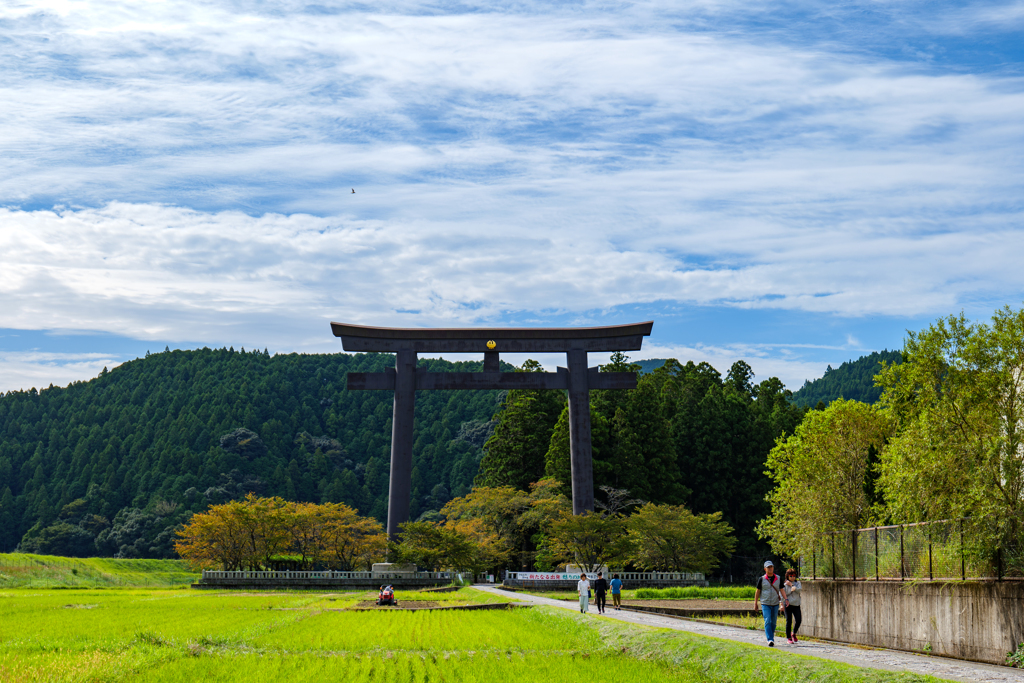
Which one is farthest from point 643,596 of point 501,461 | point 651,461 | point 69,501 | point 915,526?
point 69,501

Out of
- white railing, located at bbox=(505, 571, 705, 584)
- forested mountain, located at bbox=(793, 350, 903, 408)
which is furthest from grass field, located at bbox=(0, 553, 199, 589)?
forested mountain, located at bbox=(793, 350, 903, 408)

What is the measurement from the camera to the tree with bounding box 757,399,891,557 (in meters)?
33.2

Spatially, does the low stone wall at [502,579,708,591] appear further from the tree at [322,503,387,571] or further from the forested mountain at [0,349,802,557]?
the forested mountain at [0,349,802,557]

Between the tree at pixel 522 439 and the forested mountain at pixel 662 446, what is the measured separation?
7 cm

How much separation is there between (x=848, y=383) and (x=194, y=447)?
9165 centimetres

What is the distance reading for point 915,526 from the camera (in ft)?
58.4

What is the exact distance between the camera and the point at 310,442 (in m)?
120

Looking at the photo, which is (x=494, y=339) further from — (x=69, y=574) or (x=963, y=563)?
(x=963, y=563)

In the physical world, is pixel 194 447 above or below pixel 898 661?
above

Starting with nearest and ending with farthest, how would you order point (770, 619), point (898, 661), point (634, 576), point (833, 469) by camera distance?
1. point (898, 661)
2. point (770, 619)
3. point (833, 469)
4. point (634, 576)

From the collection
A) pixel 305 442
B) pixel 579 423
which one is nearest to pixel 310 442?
pixel 305 442

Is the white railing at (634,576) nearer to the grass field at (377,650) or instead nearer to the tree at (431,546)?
the tree at (431,546)

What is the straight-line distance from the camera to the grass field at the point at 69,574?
5466 cm

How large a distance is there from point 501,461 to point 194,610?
3951 centimetres
